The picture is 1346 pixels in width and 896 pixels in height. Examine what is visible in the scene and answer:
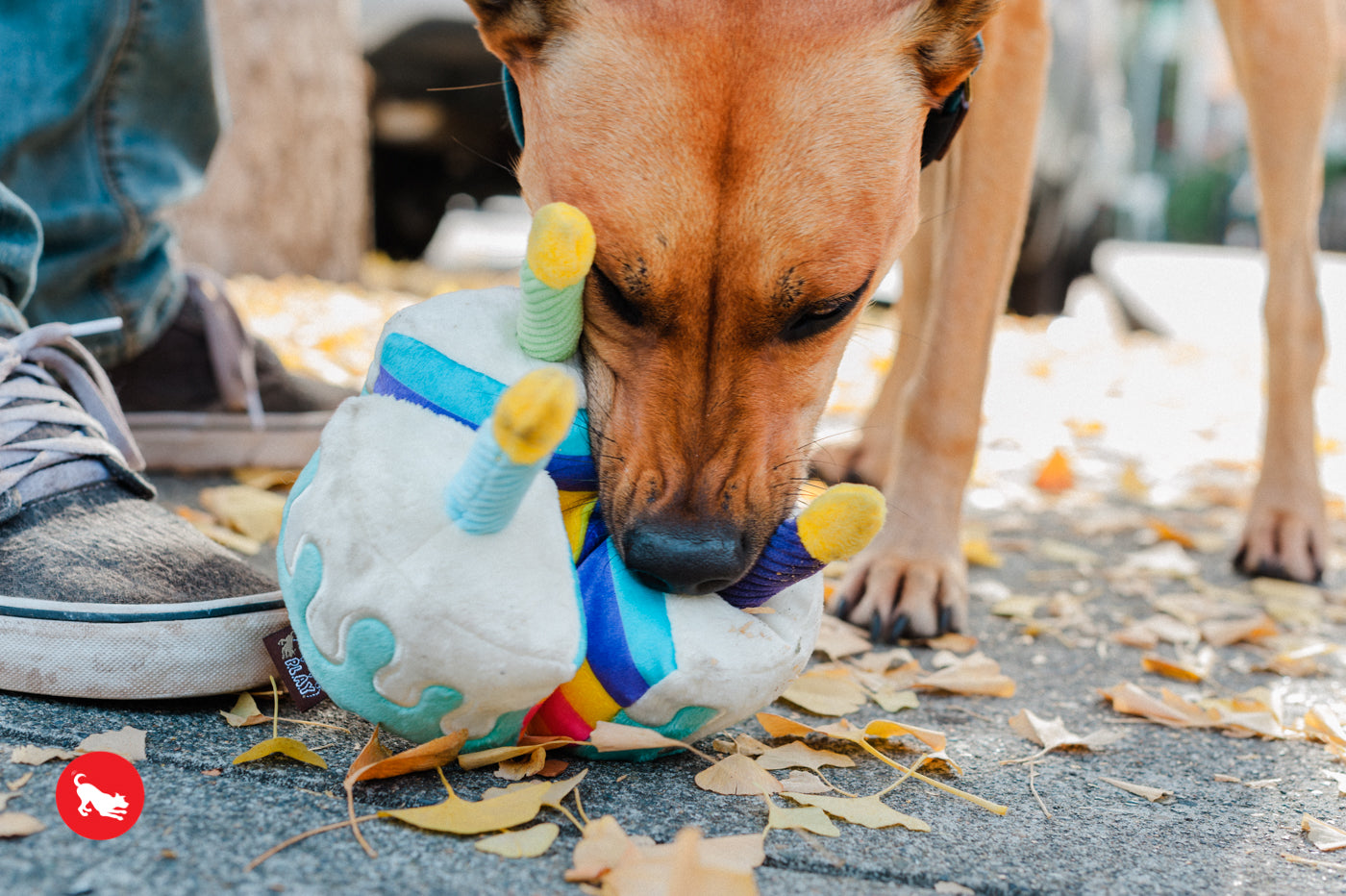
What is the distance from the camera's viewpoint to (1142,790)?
4.57 feet

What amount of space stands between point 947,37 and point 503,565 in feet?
3.64

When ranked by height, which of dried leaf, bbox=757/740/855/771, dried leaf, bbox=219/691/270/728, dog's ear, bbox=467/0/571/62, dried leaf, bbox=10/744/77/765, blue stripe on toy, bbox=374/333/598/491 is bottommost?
dried leaf, bbox=757/740/855/771

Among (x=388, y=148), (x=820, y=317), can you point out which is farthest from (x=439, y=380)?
(x=388, y=148)

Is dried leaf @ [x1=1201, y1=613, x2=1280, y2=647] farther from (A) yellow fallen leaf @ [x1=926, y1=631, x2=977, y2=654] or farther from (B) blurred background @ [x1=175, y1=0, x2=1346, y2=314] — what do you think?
(B) blurred background @ [x1=175, y1=0, x2=1346, y2=314]

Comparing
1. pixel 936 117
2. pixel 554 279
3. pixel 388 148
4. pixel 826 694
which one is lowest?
pixel 826 694

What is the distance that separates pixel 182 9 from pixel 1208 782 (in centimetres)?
220

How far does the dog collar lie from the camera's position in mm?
1781

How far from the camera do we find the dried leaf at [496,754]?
1.20 m

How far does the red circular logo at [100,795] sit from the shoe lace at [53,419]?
0.46 m

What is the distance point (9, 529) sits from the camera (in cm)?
143

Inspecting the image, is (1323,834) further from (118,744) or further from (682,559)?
(118,744)

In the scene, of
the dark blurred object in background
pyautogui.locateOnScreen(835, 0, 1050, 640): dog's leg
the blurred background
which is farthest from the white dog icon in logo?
the dark blurred object in background

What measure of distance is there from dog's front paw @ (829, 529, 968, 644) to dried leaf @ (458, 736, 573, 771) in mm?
892

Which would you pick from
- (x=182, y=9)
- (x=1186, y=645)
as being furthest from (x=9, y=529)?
(x=1186, y=645)
